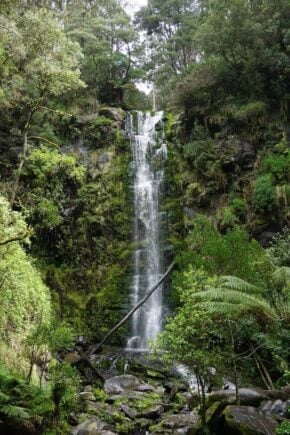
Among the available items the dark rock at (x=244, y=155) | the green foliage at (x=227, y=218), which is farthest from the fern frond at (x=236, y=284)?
the dark rock at (x=244, y=155)

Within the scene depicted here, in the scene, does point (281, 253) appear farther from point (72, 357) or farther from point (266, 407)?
point (72, 357)

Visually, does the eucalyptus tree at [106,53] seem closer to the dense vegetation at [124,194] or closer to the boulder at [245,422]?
the dense vegetation at [124,194]

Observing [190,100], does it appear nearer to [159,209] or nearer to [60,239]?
[159,209]

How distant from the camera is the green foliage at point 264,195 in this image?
17.1 meters

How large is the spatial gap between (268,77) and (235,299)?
14.6 meters

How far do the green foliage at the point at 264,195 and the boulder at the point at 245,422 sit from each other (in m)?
10.9

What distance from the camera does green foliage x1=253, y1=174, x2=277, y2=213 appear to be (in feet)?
56.2

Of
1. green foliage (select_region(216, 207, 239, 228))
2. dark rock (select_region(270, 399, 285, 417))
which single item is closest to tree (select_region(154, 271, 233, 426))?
dark rock (select_region(270, 399, 285, 417))

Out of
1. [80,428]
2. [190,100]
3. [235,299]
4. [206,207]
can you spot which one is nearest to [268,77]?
[190,100]

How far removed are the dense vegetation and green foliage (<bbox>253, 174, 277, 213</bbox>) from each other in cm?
5

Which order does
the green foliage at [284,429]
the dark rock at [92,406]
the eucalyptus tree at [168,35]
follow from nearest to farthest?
the green foliage at [284,429], the dark rock at [92,406], the eucalyptus tree at [168,35]

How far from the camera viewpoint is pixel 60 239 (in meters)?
20.8

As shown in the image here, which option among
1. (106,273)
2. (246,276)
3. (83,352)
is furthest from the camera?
(106,273)

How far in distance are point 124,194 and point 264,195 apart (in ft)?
26.2
